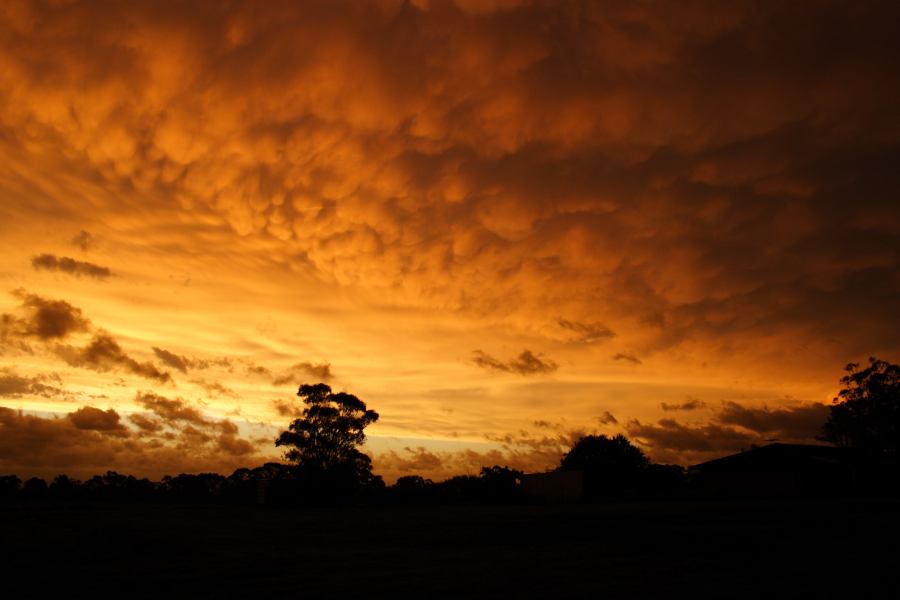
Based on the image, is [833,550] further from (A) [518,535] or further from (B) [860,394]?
(B) [860,394]

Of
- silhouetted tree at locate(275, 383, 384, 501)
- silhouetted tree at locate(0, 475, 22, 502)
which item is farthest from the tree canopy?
silhouetted tree at locate(0, 475, 22, 502)

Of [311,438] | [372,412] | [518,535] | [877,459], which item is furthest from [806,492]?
[518,535]

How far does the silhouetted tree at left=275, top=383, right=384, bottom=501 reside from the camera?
62.6m

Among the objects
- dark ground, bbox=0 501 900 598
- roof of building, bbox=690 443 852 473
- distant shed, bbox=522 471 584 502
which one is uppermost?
roof of building, bbox=690 443 852 473

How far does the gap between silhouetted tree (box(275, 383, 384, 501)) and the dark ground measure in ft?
133

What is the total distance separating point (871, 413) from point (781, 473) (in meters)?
15.5

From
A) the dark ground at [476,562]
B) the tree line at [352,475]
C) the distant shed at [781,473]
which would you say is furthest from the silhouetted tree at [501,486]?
the dark ground at [476,562]

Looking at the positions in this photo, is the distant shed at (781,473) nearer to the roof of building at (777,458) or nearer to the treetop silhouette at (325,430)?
the roof of building at (777,458)

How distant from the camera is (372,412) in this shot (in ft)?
218

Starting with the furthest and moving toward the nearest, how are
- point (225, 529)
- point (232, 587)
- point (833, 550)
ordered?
point (225, 529) → point (833, 550) → point (232, 587)

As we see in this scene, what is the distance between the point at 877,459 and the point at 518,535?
62678 millimetres

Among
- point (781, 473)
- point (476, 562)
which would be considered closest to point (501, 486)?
point (781, 473)

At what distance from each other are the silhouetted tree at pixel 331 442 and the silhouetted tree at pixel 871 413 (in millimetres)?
49615

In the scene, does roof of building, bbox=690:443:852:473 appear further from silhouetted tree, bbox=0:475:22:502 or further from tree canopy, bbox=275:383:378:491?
silhouetted tree, bbox=0:475:22:502
